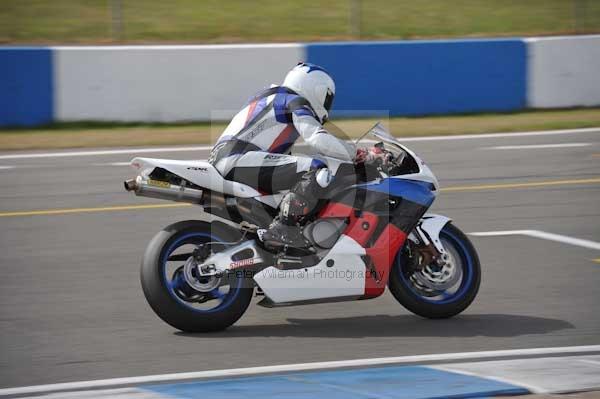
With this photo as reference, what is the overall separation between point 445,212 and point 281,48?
5.96 meters

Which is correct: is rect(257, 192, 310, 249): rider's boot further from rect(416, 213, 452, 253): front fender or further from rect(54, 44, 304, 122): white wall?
rect(54, 44, 304, 122): white wall

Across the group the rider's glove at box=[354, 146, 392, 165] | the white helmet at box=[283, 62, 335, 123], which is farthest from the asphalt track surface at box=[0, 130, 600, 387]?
the white helmet at box=[283, 62, 335, 123]

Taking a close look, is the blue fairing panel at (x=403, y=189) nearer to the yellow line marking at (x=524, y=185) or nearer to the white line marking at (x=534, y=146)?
the yellow line marking at (x=524, y=185)

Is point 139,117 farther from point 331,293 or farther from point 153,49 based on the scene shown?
point 331,293

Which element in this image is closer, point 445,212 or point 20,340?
point 20,340

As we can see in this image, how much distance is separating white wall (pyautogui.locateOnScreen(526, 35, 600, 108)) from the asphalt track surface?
4.36 m

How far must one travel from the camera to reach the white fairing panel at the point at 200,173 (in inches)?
265

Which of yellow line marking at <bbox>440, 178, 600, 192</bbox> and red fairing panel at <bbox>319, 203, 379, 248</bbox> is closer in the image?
red fairing panel at <bbox>319, 203, 379, 248</bbox>

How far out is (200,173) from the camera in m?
6.80

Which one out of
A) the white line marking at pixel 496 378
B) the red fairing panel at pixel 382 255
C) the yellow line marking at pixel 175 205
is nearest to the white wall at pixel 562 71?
the yellow line marking at pixel 175 205

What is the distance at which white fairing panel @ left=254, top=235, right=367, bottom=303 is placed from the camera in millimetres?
6855

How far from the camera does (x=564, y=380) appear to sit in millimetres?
5793

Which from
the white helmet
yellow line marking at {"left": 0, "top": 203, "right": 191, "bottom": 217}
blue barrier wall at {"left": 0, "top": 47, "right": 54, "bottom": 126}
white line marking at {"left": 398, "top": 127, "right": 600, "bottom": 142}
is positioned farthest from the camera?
blue barrier wall at {"left": 0, "top": 47, "right": 54, "bottom": 126}

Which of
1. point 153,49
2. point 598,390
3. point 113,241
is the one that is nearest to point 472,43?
point 153,49
